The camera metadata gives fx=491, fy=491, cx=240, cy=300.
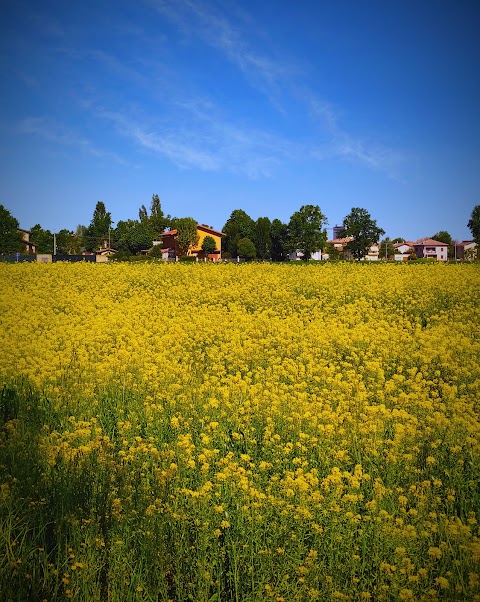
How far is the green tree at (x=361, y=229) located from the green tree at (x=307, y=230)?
34.3 ft

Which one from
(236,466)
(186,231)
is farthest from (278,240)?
(236,466)

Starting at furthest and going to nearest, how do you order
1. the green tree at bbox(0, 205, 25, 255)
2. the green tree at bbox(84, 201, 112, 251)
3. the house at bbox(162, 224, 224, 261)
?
the green tree at bbox(84, 201, 112, 251), the house at bbox(162, 224, 224, 261), the green tree at bbox(0, 205, 25, 255)

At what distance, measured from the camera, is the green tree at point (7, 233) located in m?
74.3

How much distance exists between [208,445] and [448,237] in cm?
15432

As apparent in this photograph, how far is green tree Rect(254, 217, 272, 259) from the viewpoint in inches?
3442

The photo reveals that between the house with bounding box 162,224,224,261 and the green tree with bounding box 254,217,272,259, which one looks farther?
the green tree with bounding box 254,217,272,259

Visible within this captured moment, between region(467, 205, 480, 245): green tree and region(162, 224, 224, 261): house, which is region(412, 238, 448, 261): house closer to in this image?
region(467, 205, 480, 245): green tree

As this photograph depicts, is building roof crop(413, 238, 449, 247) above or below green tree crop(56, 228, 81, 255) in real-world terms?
above

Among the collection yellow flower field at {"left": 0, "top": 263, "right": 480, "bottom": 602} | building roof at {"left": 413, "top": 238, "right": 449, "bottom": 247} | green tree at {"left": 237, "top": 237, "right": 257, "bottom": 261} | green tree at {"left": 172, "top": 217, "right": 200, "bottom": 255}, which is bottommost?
yellow flower field at {"left": 0, "top": 263, "right": 480, "bottom": 602}

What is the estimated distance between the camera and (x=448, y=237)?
145 metres

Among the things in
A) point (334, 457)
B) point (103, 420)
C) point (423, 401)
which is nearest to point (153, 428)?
point (103, 420)

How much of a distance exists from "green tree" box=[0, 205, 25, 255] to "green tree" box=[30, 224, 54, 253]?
18.5 meters

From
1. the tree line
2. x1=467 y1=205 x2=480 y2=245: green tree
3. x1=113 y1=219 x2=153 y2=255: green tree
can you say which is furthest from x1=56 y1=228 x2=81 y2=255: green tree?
x1=467 y1=205 x2=480 y2=245: green tree

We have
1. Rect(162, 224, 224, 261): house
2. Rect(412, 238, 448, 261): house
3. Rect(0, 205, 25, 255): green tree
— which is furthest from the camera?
Rect(412, 238, 448, 261): house
